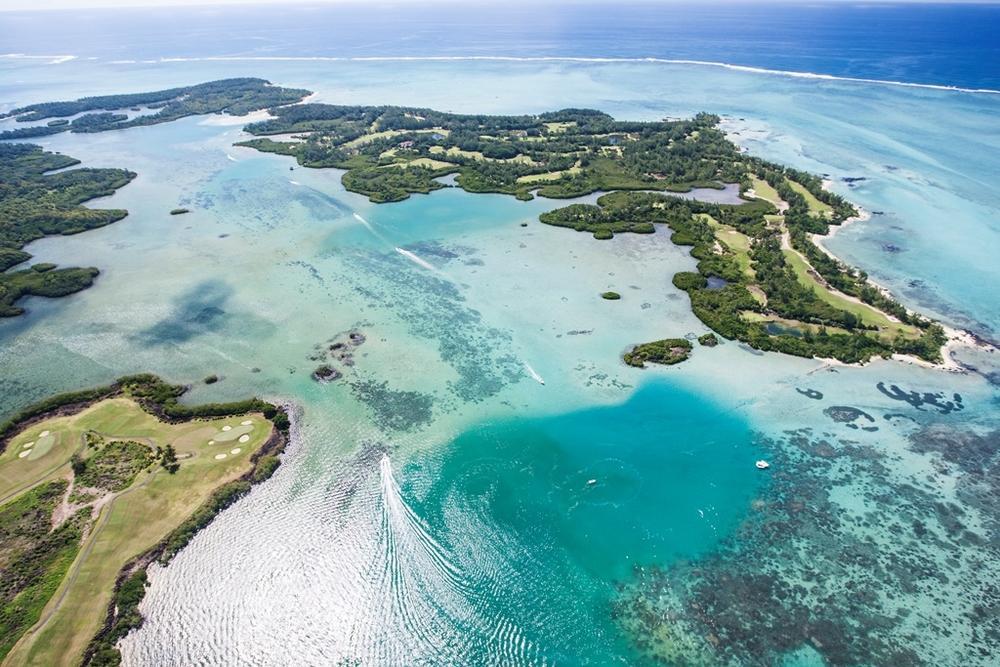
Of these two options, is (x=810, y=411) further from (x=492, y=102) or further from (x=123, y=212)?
(x=492, y=102)

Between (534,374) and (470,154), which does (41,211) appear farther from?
Answer: (534,374)

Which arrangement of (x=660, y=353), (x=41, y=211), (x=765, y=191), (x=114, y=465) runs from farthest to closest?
(x=765, y=191)
(x=41, y=211)
(x=660, y=353)
(x=114, y=465)

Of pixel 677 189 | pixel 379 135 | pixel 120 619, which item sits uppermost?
pixel 379 135

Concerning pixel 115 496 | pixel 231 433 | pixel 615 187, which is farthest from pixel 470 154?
pixel 115 496

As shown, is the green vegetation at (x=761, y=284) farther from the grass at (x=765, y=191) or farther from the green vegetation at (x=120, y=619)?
the green vegetation at (x=120, y=619)

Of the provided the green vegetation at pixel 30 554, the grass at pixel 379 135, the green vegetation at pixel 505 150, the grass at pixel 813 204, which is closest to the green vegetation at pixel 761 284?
the grass at pixel 813 204

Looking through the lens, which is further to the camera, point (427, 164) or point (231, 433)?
point (427, 164)

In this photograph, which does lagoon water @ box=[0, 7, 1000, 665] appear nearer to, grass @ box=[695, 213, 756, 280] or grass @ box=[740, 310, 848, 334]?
grass @ box=[740, 310, 848, 334]
